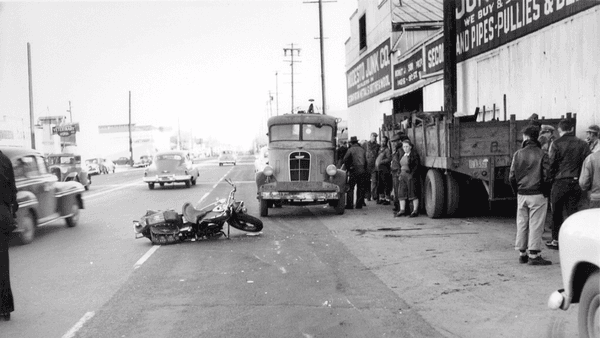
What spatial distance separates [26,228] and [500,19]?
12.7 metres

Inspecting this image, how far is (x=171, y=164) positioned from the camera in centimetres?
2748

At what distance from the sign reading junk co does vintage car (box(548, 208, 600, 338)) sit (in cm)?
2448

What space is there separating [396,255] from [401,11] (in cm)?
2024

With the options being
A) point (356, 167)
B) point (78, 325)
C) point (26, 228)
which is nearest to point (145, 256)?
point (26, 228)

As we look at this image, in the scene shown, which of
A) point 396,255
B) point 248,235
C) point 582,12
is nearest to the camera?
point 396,255

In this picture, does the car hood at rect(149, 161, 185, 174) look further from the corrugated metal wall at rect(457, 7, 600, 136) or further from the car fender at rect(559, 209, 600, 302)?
the car fender at rect(559, 209, 600, 302)

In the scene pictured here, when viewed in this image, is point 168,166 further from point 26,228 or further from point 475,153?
point 475,153

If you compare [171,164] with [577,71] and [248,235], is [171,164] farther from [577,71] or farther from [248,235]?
[577,71]

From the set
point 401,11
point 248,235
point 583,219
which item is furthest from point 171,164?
point 583,219

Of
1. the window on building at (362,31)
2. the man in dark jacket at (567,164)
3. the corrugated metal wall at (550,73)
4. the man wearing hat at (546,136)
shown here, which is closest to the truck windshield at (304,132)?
the corrugated metal wall at (550,73)

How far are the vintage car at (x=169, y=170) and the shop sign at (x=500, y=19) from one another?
13.1 meters

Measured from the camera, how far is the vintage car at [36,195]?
37.7 ft

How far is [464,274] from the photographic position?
26.0 ft

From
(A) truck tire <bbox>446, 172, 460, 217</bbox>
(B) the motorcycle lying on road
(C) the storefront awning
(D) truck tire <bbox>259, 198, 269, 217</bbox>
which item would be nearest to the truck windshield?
(D) truck tire <bbox>259, 198, 269, 217</bbox>
